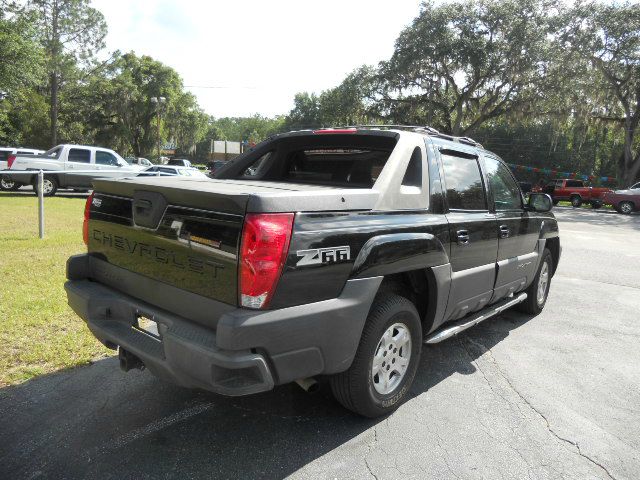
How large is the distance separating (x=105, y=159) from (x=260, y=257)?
58.5 ft

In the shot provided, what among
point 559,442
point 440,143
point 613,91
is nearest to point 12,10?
point 440,143

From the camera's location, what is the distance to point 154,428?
2.89 metres

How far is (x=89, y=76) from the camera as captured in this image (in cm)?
3766

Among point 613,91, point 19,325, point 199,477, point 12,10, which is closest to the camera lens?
point 199,477

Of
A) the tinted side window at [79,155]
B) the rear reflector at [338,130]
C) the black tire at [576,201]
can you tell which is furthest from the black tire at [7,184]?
the black tire at [576,201]

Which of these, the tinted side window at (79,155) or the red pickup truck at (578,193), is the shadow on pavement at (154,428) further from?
the red pickup truck at (578,193)

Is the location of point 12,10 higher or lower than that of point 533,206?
higher

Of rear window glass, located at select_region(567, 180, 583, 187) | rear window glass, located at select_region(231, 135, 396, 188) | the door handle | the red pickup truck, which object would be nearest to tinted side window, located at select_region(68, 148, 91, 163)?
rear window glass, located at select_region(231, 135, 396, 188)

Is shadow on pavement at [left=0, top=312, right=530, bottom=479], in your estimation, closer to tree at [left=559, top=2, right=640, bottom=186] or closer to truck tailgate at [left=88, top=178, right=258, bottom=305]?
truck tailgate at [left=88, top=178, right=258, bottom=305]

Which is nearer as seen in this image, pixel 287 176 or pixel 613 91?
pixel 287 176

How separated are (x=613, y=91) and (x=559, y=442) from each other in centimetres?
3446

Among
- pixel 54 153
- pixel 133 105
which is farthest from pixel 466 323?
pixel 133 105

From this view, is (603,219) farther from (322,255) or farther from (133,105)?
(133,105)

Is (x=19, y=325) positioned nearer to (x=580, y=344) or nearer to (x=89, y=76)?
(x=580, y=344)
